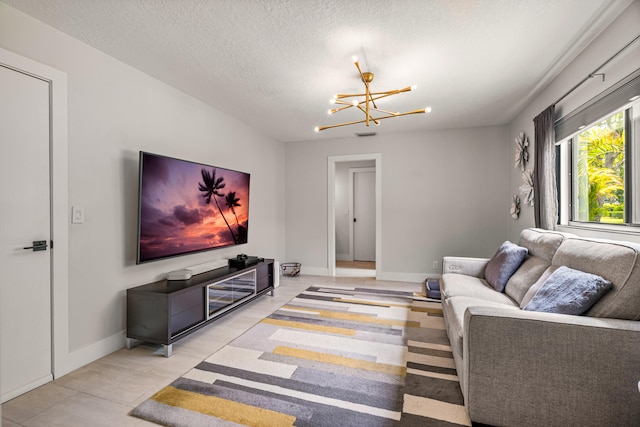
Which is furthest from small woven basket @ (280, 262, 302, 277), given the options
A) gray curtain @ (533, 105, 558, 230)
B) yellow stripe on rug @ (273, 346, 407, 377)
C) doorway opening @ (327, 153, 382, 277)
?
gray curtain @ (533, 105, 558, 230)

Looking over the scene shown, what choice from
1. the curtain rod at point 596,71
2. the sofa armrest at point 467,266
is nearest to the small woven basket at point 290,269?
the sofa armrest at point 467,266

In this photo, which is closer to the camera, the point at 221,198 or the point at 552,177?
the point at 552,177

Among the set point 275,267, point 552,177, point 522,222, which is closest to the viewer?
point 552,177

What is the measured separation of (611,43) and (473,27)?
0.96 meters

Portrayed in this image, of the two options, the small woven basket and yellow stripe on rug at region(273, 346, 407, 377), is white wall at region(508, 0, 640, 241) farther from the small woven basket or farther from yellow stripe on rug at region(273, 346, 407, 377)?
the small woven basket

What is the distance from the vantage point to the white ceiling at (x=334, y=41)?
1.92 metres

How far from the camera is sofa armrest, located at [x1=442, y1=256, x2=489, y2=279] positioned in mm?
3365

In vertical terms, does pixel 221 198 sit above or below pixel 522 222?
above

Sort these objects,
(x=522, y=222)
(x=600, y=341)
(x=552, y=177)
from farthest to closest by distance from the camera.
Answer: (x=522, y=222)
(x=552, y=177)
(x=600, y=341)

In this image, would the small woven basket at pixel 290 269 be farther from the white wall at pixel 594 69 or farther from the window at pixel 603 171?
the window at pixel 603 171

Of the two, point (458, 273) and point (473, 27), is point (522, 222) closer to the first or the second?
point (458, 273)

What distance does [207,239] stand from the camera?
10.9 ft

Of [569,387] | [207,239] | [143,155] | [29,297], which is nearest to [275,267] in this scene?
[207,239]

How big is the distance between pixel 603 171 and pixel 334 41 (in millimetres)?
2437
